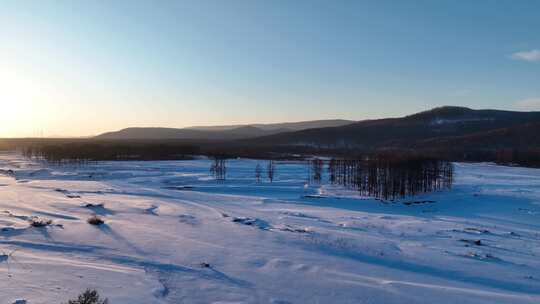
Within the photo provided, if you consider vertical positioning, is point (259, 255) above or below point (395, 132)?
below

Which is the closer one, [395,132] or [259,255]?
[259,255]

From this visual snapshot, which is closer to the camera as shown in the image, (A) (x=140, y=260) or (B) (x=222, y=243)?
(A) (x=140, y=260)

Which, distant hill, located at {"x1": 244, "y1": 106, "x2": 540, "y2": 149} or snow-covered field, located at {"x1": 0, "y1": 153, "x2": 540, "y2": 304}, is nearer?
snow-covered field, located at {"x1": 0, "y1": 153, "x2": 540, "y2": 304}

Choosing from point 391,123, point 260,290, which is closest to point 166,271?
point 260,290

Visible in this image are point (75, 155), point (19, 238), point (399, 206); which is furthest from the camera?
point (75, 155)

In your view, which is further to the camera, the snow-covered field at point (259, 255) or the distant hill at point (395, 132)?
the distant hill at point (395, 132)

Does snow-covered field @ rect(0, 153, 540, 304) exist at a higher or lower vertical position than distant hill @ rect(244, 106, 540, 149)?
lower

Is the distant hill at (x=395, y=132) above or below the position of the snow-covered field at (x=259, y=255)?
above

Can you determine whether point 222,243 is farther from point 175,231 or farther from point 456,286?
point 456,286
